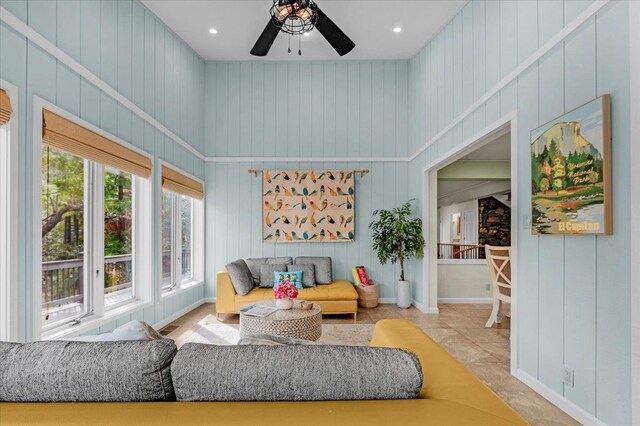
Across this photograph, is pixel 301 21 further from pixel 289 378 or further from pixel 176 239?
pixel 176 239

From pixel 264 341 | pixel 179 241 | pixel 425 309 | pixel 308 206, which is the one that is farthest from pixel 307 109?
pixel 264 341

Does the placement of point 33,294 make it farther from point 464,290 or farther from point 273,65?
point 464,290

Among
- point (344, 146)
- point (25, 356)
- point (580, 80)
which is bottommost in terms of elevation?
point (25, 356)

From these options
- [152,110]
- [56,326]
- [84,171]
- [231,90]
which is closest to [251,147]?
[231,90]

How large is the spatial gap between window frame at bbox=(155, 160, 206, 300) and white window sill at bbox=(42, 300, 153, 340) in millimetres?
484

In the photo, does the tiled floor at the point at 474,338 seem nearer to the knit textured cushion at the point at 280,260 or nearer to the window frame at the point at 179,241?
the window frame at the point at 179,241

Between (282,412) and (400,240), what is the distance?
404 cm

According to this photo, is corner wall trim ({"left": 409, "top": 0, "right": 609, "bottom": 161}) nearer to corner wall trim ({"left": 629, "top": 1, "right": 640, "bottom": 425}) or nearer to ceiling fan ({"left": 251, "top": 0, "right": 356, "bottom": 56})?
corner wall trim ({"left": 629, "top": 1, "right": 640, "bottom": 425})

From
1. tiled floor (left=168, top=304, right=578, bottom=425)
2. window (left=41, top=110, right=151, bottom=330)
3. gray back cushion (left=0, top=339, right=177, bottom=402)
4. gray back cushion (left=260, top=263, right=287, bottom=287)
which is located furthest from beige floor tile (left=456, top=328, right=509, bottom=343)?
window (left=41, top=110, right=151, bottom=330)

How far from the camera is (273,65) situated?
5238 mm

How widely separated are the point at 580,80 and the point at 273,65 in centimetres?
442

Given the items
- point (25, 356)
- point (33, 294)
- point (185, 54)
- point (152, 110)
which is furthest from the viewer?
point (185, 54)

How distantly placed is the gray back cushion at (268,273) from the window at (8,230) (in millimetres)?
2847

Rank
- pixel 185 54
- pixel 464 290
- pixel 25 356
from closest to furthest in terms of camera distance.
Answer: pixel 25 356
pixel 185 54
pixel 464 290
